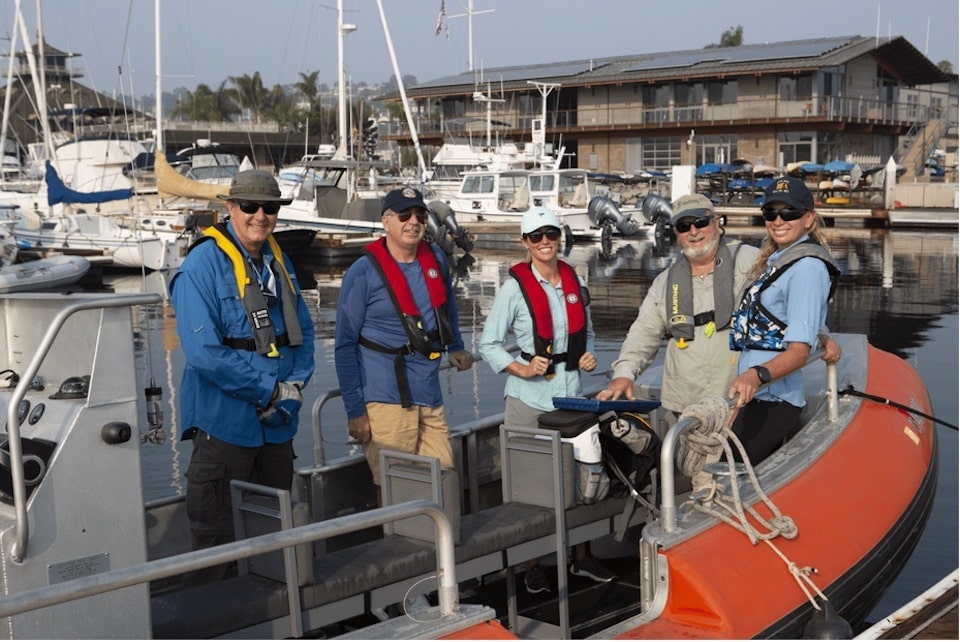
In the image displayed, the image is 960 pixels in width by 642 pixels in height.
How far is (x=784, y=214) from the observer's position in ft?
18.7

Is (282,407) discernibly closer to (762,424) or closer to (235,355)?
(235,355)

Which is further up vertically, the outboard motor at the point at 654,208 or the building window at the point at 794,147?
the building window at the point at 794,147

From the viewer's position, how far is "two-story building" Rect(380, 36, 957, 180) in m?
52.5

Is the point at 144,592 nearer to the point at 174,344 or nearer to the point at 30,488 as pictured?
the point at 30,488

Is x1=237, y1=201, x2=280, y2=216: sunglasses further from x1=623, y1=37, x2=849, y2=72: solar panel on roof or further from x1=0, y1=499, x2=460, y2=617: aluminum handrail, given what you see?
x1=623, y1=37, x2=849, y2=72: solar panel on roof

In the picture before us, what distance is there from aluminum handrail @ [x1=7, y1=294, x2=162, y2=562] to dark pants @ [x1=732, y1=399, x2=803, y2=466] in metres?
3.56

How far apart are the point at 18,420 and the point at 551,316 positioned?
112 inches

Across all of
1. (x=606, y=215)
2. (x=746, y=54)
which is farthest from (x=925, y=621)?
(x=746, y=54)

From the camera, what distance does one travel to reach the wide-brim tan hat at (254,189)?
15.8 ft

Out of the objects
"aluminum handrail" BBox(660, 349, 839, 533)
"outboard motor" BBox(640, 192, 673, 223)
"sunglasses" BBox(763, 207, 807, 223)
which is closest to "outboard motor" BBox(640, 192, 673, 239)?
"outboard motor" BBox(640, 192, 673, 223)

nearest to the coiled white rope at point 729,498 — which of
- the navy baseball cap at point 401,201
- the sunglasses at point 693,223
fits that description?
the sunglasses at point 693,223

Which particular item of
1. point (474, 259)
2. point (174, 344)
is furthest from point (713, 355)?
point (474, 259)

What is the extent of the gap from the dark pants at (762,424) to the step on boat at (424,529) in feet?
0.37

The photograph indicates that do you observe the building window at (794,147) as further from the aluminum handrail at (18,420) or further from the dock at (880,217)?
the aluminum handrail at (18,420)
